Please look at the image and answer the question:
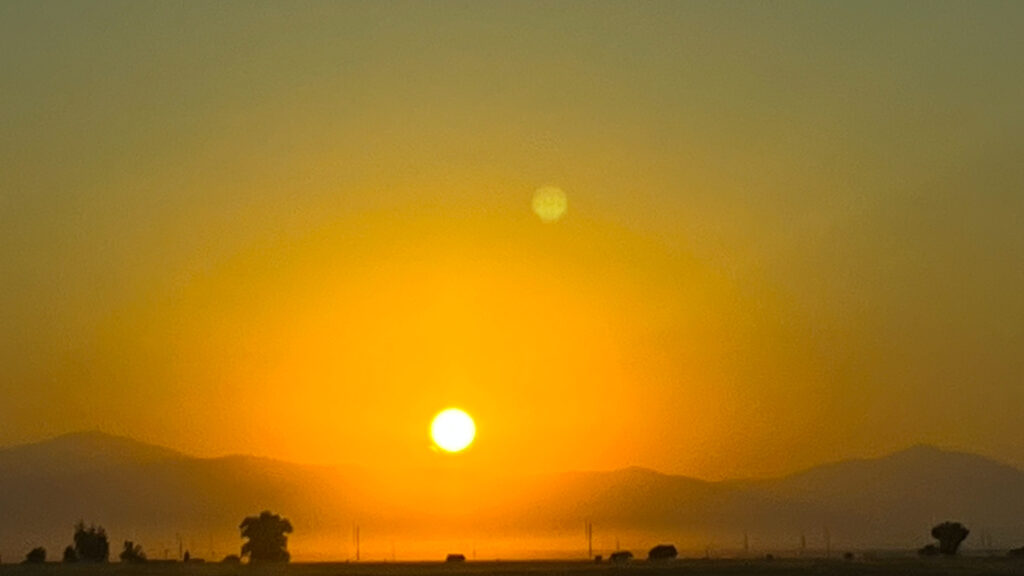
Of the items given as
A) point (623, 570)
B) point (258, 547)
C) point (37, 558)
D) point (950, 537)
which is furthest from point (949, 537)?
point (37, 558)

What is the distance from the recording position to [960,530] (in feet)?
626

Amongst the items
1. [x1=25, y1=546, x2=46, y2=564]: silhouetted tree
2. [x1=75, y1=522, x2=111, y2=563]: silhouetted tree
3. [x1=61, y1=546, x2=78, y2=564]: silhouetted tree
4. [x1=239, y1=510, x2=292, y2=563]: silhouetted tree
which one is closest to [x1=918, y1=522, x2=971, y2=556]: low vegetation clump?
[x1=239, y1=510, x2=292, y2=563]: silhouetted tree

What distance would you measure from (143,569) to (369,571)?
2044 cm

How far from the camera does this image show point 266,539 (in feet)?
598

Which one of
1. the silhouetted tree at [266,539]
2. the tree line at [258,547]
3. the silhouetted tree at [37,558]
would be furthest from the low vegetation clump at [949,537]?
the silhouetted tree at [37,558]

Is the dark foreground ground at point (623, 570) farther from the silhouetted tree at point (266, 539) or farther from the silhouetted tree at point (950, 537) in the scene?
the silhouetted tree at point (950, 537)

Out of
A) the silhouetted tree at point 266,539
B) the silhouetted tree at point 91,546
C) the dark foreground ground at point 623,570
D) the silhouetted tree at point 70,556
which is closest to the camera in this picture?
the dark foreground ground at point 623,570

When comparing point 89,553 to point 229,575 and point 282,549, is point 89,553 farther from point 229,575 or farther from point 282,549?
point 229,575

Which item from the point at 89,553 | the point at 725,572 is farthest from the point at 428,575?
the point at 89,553

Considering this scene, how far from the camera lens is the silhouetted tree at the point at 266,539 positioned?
182m

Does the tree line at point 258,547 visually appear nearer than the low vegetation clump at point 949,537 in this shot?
Yes

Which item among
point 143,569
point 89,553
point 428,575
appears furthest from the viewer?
point 89,553

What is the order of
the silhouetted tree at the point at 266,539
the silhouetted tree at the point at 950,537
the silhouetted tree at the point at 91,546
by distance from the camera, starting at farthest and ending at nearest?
1. the silhouetted tree at the point at 950,537
2. the silhouetted tree at the point at 91,546
3. the silhouetted tree at the point at 266,539

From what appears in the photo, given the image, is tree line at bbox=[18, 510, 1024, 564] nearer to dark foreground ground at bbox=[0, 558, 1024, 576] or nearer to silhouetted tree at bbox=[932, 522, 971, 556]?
silhouetted tree at bbox=[932, 522, 971, 556]
